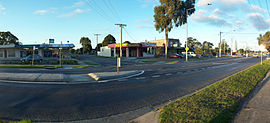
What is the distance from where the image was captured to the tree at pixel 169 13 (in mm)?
39625

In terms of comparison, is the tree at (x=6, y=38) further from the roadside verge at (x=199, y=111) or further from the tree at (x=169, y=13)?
the roadside verge at (x=199, y=111)

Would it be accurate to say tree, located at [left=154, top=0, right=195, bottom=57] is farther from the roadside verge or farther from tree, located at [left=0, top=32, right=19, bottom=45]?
tree, located at [left=0, top=32, right=19, bottom=45]

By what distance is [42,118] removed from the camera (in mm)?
4320

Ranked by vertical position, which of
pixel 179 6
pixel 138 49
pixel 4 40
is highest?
pixel 179 6

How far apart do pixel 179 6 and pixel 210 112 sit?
130 feet

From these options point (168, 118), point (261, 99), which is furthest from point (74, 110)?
point (261, 99)

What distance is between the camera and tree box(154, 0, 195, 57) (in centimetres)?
3962

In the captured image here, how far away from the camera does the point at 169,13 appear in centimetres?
4006

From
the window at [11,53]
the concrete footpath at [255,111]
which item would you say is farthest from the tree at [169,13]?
the window at [11,53]

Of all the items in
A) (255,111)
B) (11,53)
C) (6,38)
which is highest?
(6,38)

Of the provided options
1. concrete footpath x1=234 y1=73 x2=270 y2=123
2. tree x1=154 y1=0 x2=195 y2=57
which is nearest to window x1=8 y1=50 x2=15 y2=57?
tree x1=154 y1=0 x2=195 y2=57

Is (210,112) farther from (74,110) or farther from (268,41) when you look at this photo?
(268,41)

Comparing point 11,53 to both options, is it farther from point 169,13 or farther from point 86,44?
point 86,44

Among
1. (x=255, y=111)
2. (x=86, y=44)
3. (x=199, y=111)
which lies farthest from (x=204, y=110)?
(x=86, y=44)
